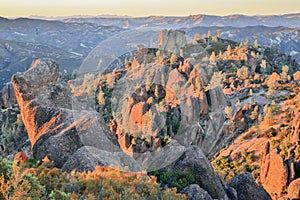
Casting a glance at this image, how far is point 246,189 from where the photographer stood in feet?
60.4

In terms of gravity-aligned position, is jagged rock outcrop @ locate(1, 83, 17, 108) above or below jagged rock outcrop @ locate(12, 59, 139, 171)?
below

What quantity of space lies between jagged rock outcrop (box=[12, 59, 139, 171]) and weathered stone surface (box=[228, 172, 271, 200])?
6902mm

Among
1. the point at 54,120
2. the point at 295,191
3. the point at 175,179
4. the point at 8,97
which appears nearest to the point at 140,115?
the point at 295,191

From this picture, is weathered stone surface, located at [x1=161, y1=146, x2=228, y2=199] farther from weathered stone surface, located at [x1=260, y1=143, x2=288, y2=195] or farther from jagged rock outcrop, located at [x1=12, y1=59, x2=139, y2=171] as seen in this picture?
weathered stone surface, located at [x1=260, y1=143, x2=288, y2=195]

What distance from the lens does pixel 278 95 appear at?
286 ft

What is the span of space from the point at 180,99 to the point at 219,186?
186 feet

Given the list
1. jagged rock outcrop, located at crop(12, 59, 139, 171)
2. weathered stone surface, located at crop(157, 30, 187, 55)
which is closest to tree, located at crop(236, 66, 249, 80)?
weathered stone surface, located at crop(157, 30, 187, 55)

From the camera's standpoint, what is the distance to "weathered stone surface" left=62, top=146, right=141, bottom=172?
48.5ft

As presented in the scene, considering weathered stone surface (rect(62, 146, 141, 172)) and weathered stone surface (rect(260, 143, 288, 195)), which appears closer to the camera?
weathered stone surface (rect(62, 146, 141, 172))

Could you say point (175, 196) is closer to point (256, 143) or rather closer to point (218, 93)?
point (256, 143)

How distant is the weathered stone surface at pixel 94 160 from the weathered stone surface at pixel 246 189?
585 centimetres

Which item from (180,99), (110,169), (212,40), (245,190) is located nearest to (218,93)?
(180,99)

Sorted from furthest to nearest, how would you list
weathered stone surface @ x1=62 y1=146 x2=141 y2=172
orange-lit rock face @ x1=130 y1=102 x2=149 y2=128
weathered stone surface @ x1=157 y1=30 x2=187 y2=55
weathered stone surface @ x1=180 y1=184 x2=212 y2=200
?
weathered stone surface @ x1=157 y1=30 x2=187 y2=55 → orange-lit rock face @ x1=130 y1=102 x2=149 y2=128 → weathered stone surface @ x1=62 y1=146 x2=141 y2=172 → weathered stone surface @ x1=180 y1=184 x2=212 y2=200

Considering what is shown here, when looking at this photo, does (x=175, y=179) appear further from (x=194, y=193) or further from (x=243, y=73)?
(x=243, y=73)
